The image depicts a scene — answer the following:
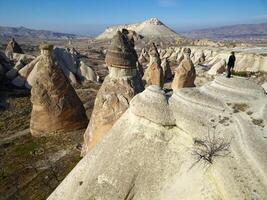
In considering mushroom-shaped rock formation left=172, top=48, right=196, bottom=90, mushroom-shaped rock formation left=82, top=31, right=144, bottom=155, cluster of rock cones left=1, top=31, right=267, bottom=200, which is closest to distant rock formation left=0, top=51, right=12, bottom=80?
mushroom-shaped rock formation left=172, top=48, right=196, bottom=90

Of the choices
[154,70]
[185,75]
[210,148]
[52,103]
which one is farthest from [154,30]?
[210,148]

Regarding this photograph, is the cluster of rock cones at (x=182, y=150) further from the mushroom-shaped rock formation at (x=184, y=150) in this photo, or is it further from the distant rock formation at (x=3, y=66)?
the distant rock formation at (x=3, y=66)

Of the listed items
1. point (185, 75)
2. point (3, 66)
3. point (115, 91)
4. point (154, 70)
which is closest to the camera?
point (115, 91)

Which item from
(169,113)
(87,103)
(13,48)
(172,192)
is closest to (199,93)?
(169,113)

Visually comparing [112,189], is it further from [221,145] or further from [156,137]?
[221,145]

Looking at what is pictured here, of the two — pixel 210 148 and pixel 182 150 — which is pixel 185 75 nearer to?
pixel 182 150

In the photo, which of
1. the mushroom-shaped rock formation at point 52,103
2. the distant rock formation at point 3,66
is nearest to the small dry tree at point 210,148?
the mushroom-shaped rock formation at point 52,103
